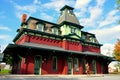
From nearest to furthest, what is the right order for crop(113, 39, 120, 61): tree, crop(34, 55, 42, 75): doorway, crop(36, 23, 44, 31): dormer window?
crop(34, 55, 42, 75): doorway → crop(36, 23, 44, 31): dormer window → crop(113, 39, 120, 61): tree

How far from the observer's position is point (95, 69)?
87.4 feet

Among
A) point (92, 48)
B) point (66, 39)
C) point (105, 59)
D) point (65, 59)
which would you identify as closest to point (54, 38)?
point (66, 39)

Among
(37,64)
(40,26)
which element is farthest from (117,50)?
(37,64)

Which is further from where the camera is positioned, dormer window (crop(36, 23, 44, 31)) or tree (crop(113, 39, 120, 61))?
tree (crop(113, 39, 120, 61))

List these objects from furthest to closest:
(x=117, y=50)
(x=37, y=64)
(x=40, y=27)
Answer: (x=117, y=50) → (x=40, y=27) → (x=37, y=64)

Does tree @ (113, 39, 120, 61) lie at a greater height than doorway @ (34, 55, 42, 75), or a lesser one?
greater

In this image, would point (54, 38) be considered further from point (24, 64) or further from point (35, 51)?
point (24, 64)

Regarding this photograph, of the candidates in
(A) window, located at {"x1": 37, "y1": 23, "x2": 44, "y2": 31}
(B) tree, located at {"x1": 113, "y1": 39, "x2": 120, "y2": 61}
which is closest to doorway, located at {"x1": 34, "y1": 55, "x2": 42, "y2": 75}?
(A) window, located at {"x1": 37, "y1": 23, "x2": 44, "y2": 31}

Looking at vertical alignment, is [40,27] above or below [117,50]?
above

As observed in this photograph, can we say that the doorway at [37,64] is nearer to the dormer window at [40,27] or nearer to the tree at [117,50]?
the dormer window at [40,27]

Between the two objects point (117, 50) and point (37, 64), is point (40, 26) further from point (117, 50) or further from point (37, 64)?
point (117, 50)

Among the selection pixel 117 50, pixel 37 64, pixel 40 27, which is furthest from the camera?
pixel 117 50

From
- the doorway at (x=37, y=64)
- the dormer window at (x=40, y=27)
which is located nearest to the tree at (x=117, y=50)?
the dormer window at (x=40, y=27)

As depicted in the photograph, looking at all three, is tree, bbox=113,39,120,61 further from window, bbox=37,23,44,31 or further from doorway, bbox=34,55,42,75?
doorway, bbox=34,55,42,75
